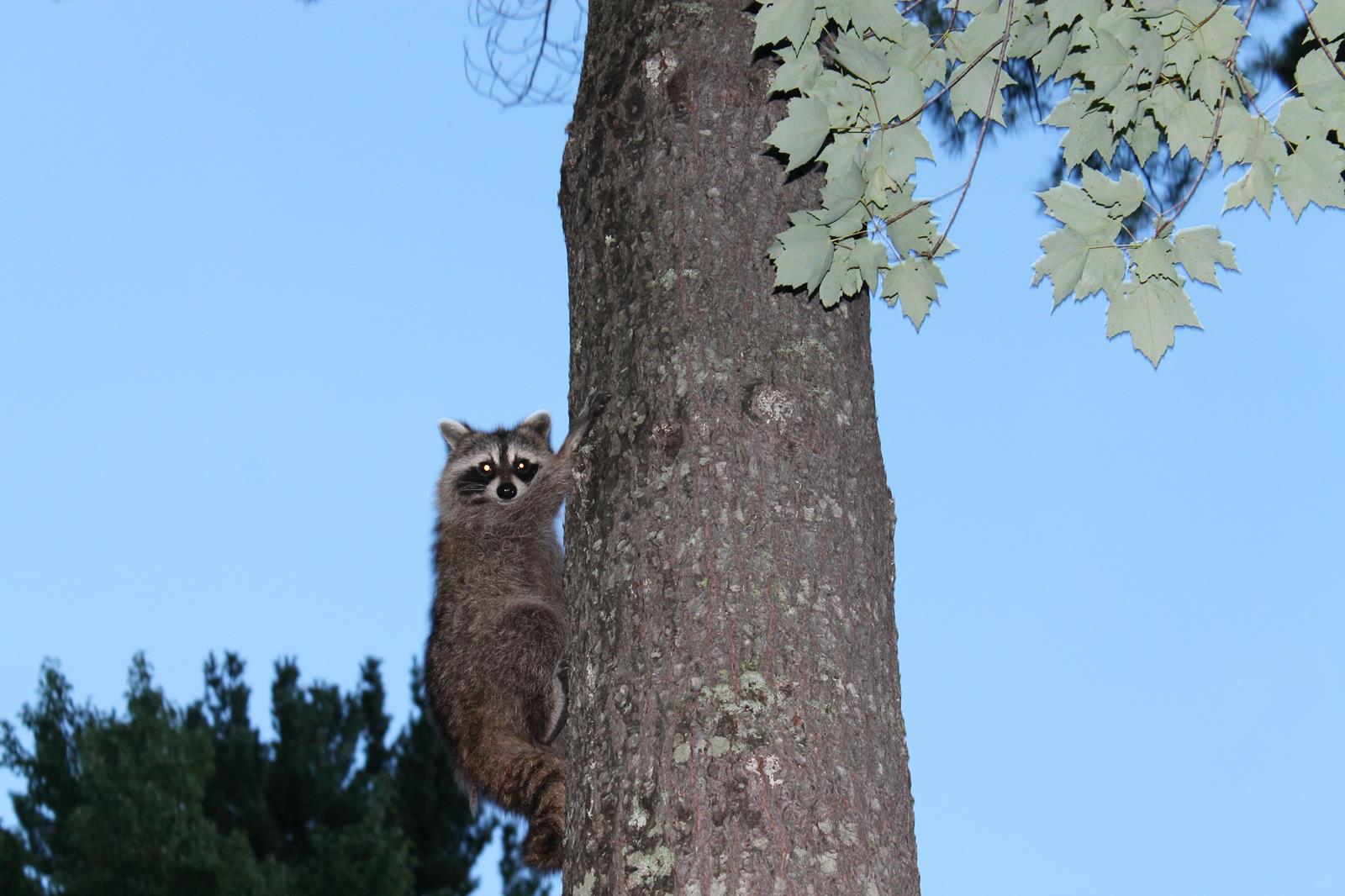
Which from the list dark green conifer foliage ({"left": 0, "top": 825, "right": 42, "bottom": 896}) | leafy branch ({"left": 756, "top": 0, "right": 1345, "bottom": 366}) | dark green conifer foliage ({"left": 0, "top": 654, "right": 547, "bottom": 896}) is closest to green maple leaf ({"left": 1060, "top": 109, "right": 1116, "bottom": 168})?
leafy branch ({"left": 756, "top": 0, "right": 1345, "bottom": 366})

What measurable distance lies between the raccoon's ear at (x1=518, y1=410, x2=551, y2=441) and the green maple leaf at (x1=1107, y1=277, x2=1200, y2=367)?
4.68 metres

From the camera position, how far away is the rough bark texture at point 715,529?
2623 mm

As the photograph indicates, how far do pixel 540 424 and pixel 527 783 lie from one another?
331 cm

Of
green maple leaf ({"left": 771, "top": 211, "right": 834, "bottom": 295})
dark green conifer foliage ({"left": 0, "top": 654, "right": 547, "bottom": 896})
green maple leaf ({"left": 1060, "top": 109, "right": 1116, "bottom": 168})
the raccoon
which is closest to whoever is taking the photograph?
green maple leaf ({"left": 771, "top": 211, "right": 834, "bottom": 295})

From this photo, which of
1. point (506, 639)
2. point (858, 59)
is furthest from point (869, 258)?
point (506, 639)

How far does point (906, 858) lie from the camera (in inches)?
107

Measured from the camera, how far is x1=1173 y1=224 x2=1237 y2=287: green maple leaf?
3367 mm

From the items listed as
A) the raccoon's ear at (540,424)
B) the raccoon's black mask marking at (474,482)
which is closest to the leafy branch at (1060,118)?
the raccoon's black mask marking at (474,482)

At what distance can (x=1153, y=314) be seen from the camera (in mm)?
3410

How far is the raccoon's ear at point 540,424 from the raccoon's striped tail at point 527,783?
2.65 meters

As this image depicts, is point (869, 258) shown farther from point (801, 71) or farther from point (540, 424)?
point (540, 424)

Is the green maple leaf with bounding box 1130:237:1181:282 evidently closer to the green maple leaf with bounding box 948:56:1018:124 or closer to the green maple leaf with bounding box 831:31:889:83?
the green maple leaf with bounding box 948:56:1018:124

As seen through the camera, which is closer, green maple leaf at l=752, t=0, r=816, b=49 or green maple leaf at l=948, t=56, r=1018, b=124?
green maple leaf at l=752, t=0, r=816, b=49

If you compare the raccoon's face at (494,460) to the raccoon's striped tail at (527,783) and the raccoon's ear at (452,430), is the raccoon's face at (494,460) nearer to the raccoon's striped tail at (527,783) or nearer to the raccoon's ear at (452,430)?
the raccoon's ear at (452,430)
